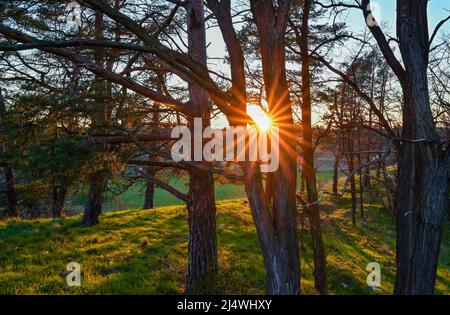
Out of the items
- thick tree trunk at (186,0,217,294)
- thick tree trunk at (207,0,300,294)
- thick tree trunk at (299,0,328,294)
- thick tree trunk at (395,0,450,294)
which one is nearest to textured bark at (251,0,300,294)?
thick tree trunk at (207,0,300,294)

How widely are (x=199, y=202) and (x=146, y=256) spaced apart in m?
3.15

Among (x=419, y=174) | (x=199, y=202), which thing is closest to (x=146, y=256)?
(x=199, y=202)

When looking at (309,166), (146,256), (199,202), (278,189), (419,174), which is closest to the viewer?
(278,189)

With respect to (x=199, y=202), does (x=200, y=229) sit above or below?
below

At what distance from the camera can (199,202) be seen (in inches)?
301

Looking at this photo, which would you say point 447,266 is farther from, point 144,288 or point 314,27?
point 144,288

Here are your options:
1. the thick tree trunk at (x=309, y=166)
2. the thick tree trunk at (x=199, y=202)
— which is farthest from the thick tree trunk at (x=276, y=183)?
the thick tree trunk at (x=309, y=166)

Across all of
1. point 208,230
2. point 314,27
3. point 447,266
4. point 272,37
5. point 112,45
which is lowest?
point 447,266

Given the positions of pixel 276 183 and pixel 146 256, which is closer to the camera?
pixel 276 183

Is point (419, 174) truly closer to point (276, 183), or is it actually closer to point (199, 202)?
point (276, 183)

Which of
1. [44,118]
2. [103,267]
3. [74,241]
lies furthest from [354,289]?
[44,118]

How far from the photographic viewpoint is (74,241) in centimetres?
1049

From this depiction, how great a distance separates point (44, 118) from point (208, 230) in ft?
13.1
